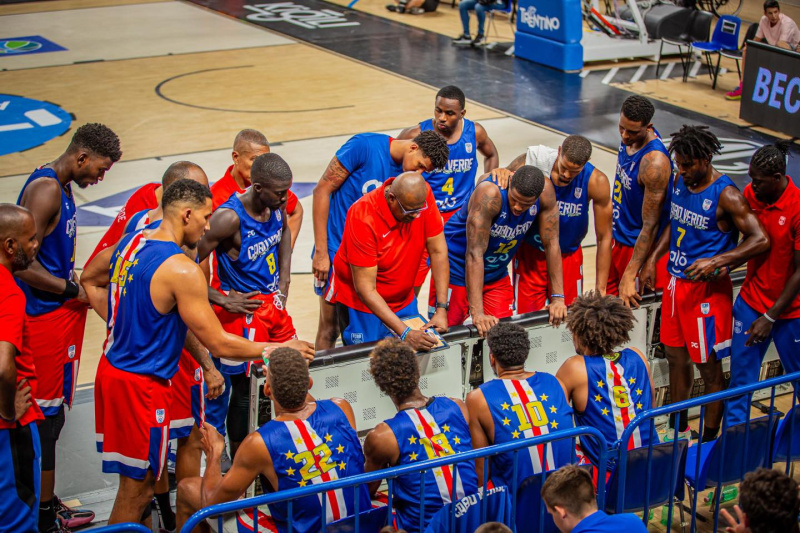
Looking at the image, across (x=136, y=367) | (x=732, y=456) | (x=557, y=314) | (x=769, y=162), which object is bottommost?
(x=732, y=456)

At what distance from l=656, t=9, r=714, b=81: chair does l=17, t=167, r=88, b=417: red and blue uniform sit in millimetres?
13911

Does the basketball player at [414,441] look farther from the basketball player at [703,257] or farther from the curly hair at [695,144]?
the curly hair at [695,144]

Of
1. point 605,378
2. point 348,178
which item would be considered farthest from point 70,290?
point 605,378

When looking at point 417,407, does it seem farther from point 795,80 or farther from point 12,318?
point 795,80

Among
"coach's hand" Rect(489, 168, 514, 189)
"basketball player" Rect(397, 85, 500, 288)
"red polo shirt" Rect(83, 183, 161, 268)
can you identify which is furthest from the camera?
"basketball player" Rect(397, 85, 500, 288)

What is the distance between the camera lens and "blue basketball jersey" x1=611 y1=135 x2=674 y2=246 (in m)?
6.79

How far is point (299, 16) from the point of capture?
22.6 metres

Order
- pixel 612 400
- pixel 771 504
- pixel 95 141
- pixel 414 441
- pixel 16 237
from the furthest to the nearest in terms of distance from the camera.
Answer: pixel 95 141 < pixel 612 400 < pixel 16 237 < pixel 414 441 < pixel 771 504

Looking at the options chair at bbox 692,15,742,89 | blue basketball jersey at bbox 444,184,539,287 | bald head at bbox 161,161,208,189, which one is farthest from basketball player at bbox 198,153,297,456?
chair at bbox 692,15,742,89

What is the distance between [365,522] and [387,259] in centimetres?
227

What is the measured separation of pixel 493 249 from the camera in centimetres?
657

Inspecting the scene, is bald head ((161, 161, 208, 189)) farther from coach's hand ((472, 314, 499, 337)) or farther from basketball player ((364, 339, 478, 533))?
basketball player ((364, 339, 478, 533))

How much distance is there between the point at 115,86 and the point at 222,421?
38.3ft

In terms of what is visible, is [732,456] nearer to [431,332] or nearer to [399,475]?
[431,332]
